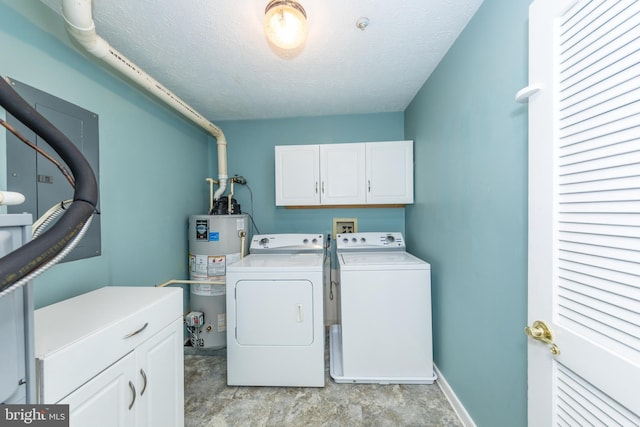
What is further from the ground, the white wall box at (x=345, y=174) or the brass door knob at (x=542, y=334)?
the white wall box at (x=345, y=174)

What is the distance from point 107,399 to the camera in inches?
35.8

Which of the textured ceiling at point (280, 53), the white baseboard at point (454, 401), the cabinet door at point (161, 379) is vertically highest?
the textured ceiling at point (280, 53)

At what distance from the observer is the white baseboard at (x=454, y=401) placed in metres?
1.42

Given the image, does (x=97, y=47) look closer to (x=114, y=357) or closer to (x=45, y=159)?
(x=45, y=159)

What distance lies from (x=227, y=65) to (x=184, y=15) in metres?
0.45

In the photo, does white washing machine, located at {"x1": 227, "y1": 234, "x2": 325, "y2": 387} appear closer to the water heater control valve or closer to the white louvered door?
the water heater control valve

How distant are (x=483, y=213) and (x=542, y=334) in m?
0.62

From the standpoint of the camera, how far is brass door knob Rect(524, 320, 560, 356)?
2.49 feet

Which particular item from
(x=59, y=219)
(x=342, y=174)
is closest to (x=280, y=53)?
(x=342, y=174)

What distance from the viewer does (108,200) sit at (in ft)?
4.97

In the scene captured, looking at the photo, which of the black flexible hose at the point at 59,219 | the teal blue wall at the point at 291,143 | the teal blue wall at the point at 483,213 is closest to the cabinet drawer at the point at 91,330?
the black flexible hose at the point at 59,219

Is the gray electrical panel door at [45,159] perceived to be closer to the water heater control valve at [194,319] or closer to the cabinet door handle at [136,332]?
the cabinet door handle at [136,332]

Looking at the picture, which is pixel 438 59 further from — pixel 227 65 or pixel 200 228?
pixel 200 228

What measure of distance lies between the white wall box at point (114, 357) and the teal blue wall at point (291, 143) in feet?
4.99
